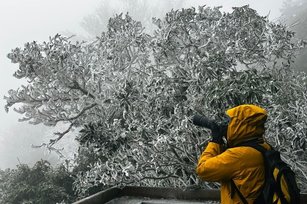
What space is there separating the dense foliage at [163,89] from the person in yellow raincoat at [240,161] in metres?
3.27

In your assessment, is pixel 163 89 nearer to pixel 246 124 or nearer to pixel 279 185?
pixel 246 124

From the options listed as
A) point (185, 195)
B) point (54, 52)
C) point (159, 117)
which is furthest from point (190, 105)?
point (54, 52)

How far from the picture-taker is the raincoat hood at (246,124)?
2.63m

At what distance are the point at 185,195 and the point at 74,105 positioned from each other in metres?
6.53

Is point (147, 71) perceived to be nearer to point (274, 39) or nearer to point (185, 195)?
point (274, 39)

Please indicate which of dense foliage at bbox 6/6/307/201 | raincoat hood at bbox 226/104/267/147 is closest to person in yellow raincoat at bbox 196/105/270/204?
raincoat hood at bbox 226/104/267/147

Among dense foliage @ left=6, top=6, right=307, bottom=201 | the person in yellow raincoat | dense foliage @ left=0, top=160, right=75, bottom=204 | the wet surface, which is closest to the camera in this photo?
the person in yellow raincoat

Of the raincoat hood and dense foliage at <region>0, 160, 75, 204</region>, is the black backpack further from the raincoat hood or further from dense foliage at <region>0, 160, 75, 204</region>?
dense foliage at <region>0, 160, 75, 204</region>

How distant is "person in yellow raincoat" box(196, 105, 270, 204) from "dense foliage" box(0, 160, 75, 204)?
9465 mm

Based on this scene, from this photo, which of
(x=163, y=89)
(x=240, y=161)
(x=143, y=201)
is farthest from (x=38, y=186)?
(x=240, y=161)

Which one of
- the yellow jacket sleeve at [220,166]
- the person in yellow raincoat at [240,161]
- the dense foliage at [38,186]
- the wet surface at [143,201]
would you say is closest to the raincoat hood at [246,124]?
the person in yellow raincoat at [240,161]

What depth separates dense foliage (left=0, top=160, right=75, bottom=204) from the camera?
36.6ft

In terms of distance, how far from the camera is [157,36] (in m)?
8.84

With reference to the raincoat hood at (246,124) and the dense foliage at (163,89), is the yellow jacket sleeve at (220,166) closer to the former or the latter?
the raincoat hood at (246,124)
